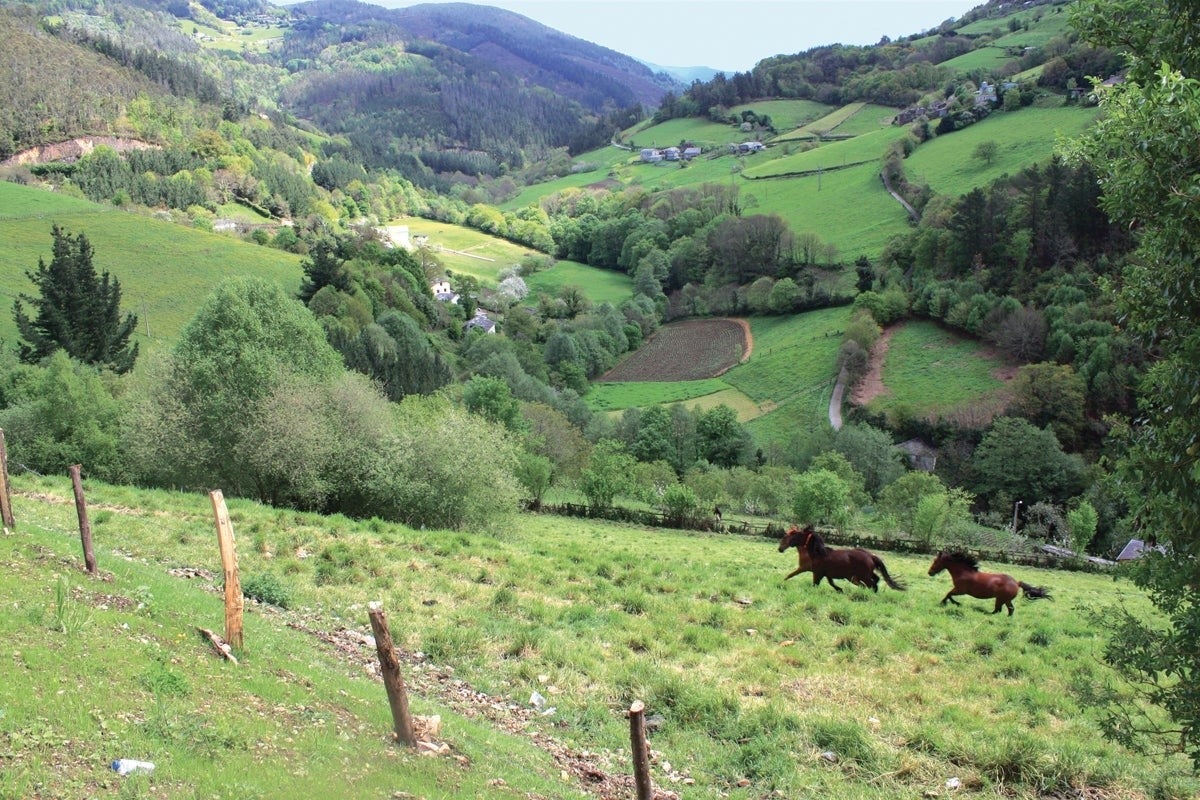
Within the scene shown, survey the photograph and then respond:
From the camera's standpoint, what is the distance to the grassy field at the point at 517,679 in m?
7.98

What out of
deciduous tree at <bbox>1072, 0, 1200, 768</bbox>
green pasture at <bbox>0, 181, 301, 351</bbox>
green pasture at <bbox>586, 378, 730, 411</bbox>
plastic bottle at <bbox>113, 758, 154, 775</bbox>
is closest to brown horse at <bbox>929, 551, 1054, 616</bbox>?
deciduous tree at <bbox>1072, 0, 1200, 768</bbox>

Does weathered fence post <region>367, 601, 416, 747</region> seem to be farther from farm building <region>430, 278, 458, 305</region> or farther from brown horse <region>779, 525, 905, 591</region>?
farm building <region>430, 278, 458, 305</region>

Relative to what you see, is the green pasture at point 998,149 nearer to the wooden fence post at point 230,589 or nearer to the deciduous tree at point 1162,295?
the deciduous tree at point 1162,295

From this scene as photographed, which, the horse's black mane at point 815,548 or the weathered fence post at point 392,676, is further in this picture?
the horse's black mane at point 815,548

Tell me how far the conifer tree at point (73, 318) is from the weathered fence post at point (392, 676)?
2326 inches

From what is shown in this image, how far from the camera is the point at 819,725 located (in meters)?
11.5

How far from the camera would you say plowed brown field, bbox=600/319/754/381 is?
10650 cm

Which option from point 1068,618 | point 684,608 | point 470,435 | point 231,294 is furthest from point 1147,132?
point 231,294

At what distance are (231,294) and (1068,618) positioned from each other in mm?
35799

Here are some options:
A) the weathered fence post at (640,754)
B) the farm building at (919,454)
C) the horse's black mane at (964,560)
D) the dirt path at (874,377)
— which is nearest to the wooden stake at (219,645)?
the weathered fence post at (640,754)

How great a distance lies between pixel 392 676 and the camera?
8586 mm

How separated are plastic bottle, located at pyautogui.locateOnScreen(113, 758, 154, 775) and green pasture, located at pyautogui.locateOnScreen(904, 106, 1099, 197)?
13311 cm

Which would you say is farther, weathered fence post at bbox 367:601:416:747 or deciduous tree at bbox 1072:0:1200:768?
weathered fence post at bbox 367:601:416:747

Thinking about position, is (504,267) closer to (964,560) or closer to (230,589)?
(964,560)
